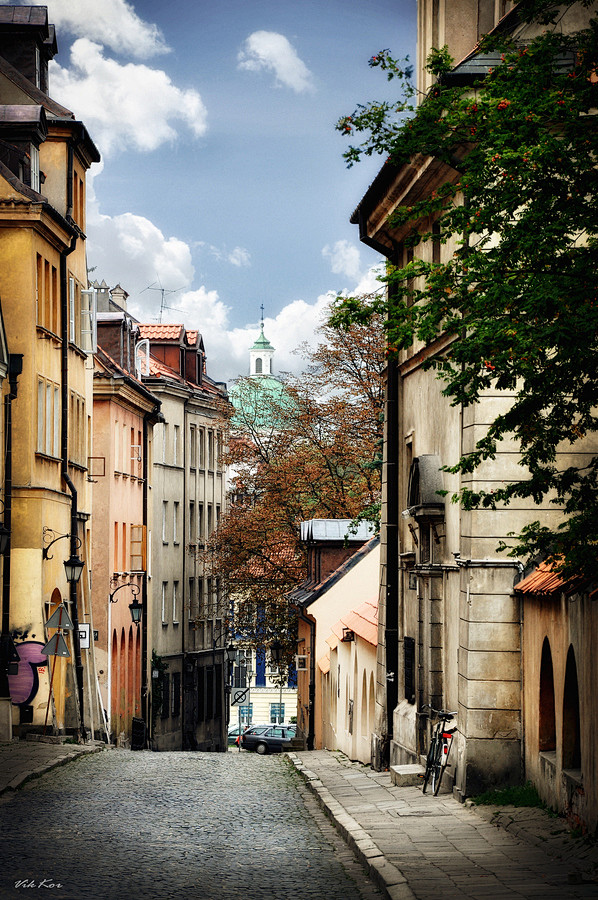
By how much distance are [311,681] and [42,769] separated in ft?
68.5

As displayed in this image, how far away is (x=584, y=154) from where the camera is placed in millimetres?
11094

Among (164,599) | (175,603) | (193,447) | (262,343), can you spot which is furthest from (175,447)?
(262,343)

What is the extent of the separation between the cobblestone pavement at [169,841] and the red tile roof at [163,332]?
45140mm

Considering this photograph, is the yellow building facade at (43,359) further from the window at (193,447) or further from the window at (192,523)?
the window at (192,523)

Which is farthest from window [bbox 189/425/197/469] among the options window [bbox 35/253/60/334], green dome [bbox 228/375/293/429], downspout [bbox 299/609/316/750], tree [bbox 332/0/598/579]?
tree [bbox 332/0/598/579]

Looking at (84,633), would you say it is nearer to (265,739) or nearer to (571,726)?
(571,726)

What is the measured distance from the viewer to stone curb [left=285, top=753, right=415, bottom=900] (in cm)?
1038

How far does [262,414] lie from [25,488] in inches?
757

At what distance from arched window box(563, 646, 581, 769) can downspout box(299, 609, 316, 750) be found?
23578 mm

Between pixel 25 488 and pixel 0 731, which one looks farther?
pixel 25 488

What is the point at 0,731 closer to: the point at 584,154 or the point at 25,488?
the point at 25,488

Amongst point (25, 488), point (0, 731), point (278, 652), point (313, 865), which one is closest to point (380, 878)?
point (313, 865)

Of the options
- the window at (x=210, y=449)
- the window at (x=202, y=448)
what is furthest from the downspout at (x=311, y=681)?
the window at (x=210, y=449)

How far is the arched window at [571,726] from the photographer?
14109 mm
